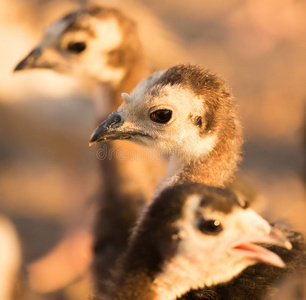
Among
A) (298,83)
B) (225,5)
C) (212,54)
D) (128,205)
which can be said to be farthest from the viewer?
(225,5)

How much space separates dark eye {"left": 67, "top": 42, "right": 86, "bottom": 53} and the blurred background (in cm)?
77

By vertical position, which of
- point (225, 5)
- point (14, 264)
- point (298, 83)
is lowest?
point (14, 264)

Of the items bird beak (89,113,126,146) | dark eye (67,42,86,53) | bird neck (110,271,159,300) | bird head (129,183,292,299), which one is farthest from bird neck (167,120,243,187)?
dark eye (67,42,86,53)

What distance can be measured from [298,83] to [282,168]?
3.91 feet

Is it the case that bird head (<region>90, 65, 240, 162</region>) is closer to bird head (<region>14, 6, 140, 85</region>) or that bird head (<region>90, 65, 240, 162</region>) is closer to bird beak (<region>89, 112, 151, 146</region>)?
bird beak (<region>89, 112, 151, 146</region>)

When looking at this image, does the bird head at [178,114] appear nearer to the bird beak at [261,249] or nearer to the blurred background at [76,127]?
the bird beak at [261,249]

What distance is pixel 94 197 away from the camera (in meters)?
3.53

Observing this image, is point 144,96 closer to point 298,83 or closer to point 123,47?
point 123,47

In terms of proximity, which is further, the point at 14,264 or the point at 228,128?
the point at 14,264

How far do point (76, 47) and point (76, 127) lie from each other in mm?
1550

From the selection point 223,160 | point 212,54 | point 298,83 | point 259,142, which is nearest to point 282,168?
point 259,142

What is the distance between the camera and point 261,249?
2164mm

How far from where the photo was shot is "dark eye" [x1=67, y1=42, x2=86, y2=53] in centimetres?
355

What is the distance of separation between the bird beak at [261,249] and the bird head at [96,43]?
1595 mm
